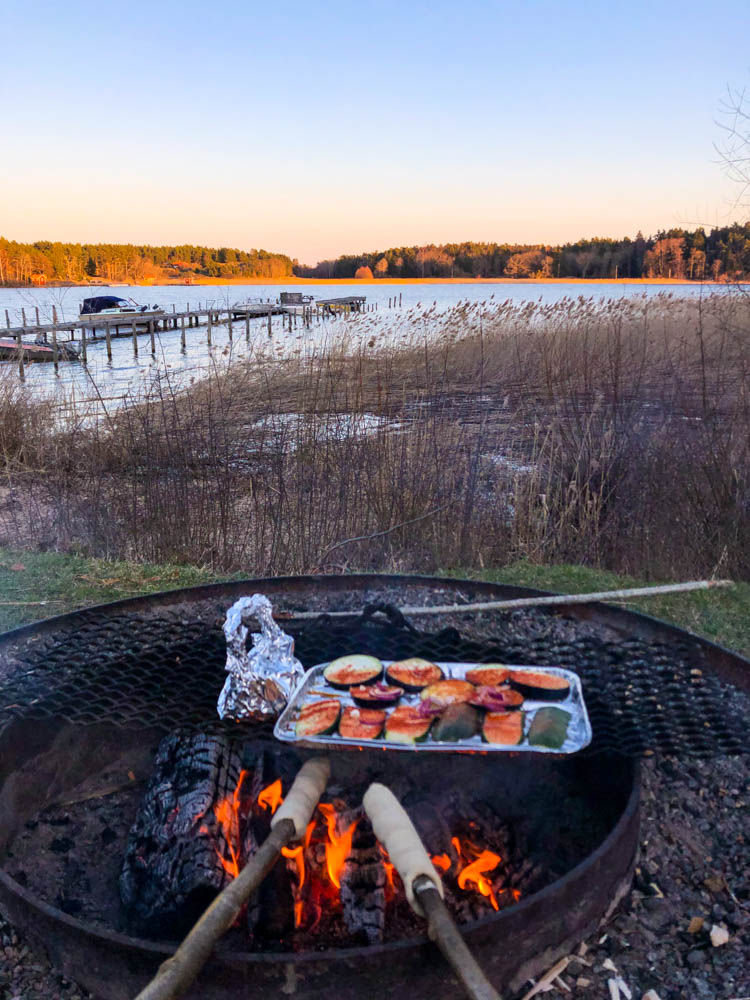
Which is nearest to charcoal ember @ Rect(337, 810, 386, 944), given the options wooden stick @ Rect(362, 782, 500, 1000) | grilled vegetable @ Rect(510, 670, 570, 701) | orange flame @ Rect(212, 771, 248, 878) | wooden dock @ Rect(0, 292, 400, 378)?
wooden stick @ Rect(362, 782, 500, 1000)

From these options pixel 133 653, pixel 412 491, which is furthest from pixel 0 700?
pixel 412 491

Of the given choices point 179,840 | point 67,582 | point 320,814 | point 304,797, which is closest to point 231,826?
point 179,840

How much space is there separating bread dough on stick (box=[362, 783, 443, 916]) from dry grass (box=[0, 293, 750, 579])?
3.88m

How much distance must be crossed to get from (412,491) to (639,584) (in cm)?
224

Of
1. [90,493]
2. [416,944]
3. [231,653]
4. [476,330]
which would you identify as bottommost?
[90,493]

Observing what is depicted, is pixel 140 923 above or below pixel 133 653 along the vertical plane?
below

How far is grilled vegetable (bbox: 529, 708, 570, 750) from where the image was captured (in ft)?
6.65

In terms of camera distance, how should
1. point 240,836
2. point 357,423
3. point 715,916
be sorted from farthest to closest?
Result: point 357,423, point 240,836, point 715,916

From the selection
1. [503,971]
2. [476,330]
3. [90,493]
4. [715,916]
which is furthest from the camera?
[476,330]

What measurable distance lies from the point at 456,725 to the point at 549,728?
28cm

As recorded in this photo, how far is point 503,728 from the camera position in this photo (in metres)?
2.09

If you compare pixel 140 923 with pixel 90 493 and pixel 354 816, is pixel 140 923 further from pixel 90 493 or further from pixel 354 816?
pixel 90 493

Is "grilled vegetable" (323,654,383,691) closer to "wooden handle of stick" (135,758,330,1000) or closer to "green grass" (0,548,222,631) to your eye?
"wooden handle of stick" (135,758,330,1000)

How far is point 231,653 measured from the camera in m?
2.43
